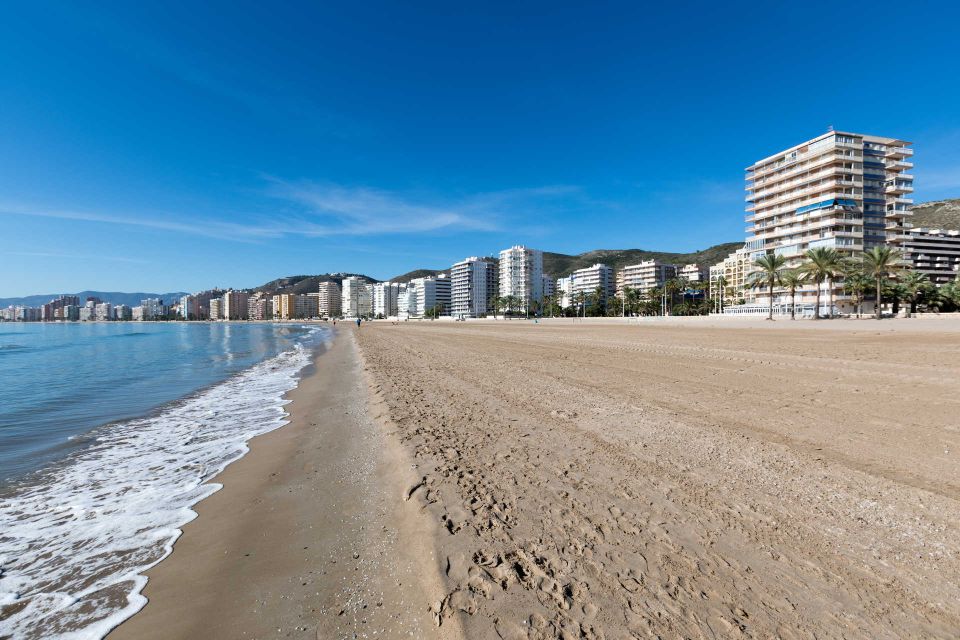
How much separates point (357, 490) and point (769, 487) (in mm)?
4507

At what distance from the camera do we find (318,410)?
9.39 m

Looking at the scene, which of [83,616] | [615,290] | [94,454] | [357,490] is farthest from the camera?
[615,290]

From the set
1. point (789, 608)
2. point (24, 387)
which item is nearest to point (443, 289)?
point (24, 387)

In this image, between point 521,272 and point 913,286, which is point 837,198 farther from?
point 521,272

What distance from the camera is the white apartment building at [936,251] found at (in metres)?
95.2

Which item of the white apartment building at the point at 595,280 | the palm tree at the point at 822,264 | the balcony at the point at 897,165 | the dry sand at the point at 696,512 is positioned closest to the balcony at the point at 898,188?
the balcony at the point at 897,165

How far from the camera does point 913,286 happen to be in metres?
55.3

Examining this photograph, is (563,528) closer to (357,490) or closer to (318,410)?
(357,490)

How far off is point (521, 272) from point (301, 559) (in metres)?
158

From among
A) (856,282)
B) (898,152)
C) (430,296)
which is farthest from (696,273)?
(430,296)

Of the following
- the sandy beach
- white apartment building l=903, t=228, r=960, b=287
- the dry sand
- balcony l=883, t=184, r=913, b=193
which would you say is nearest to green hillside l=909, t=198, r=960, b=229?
white apartment building l=903, t=228, r=960, b=287

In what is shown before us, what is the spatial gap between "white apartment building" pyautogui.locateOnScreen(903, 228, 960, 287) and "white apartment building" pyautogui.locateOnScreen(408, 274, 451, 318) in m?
147

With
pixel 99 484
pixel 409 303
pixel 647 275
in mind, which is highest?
pixel 647 275

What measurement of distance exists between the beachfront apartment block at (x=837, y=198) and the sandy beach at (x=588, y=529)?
7136cm
